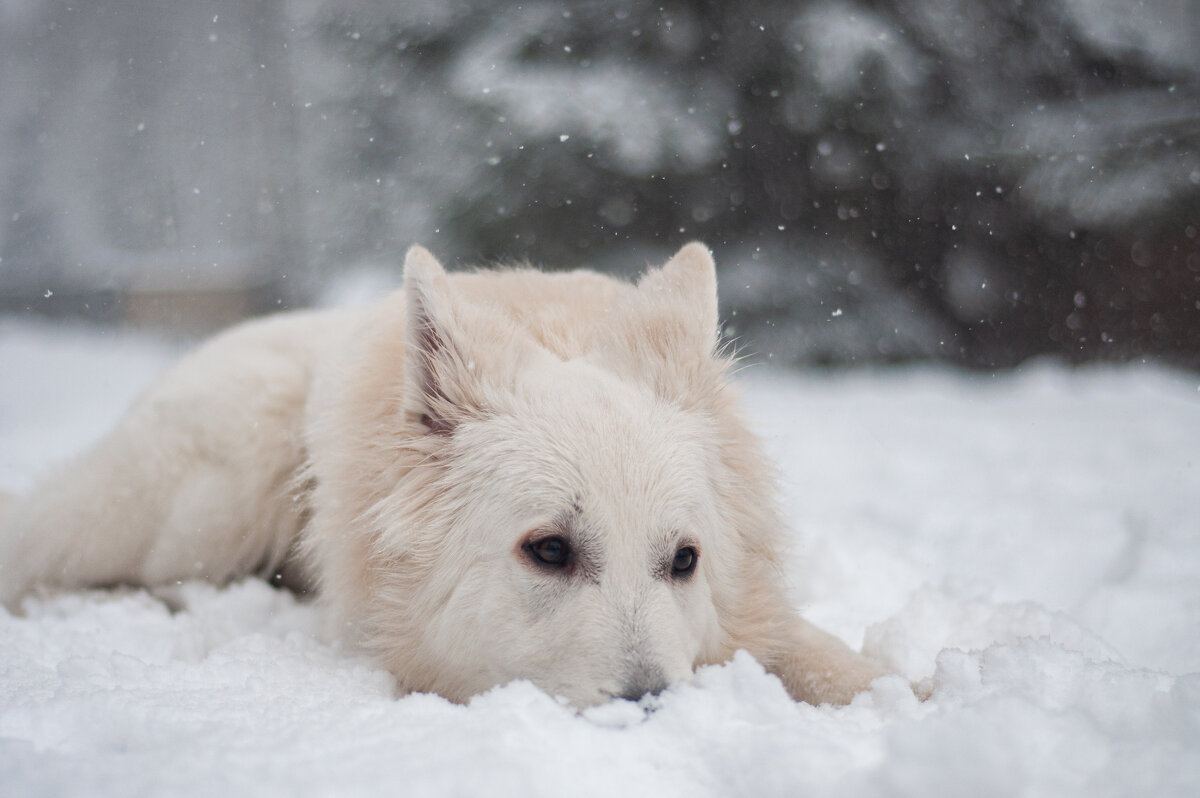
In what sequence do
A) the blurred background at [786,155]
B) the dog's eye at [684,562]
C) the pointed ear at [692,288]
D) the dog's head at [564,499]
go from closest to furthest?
the dog's head at [564,499]
the dog's eye at [684,562]
the pointed ear at [692,288]
the blurred background at [786,155]

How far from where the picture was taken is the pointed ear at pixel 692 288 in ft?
8.90

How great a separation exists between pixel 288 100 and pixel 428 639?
8551mm

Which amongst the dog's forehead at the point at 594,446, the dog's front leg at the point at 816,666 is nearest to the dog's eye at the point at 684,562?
the dog's forehead at the point at 594,446

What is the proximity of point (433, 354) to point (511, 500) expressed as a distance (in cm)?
53

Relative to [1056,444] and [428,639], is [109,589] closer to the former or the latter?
[428,639]

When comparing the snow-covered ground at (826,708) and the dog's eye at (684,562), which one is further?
the dog's eye at (684,562)

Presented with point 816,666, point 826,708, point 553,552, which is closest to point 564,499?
point 553,552

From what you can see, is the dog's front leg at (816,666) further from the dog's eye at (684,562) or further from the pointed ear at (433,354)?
the pointed ear at (433,354)

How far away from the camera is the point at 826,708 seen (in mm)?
2176

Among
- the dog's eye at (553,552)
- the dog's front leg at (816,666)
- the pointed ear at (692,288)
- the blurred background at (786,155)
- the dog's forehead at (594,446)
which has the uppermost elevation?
the blurred background at (786,155)

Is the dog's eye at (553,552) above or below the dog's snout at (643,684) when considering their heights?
above

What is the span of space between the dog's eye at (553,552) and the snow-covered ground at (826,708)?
36cm

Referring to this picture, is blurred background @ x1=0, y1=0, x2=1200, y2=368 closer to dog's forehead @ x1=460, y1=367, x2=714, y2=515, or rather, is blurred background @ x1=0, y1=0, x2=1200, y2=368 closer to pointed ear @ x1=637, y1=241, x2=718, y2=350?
pointed ear @ x1=637, y1=241, x2=718, y2=350

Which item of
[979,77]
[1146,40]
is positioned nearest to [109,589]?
[979,77]
